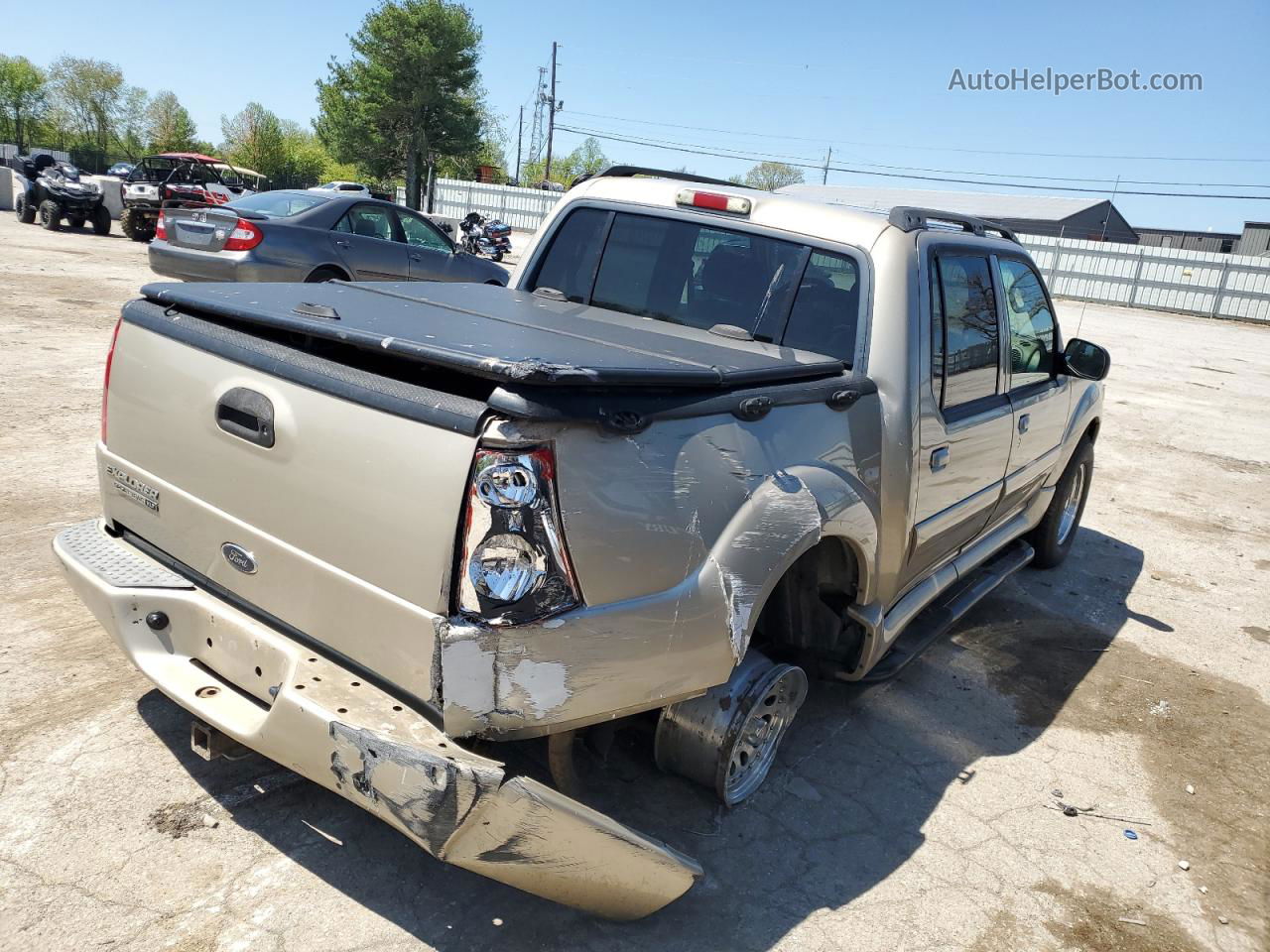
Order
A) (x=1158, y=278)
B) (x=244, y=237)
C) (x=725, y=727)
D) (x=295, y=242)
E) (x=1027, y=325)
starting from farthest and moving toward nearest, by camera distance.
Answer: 1. (x=1158, y=278)
2. (x=295, y=242)
3. (x=244, y=237)
4. (x=1027, y=325)
5. (x=725, y=727)

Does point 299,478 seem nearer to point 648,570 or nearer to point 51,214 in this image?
point 648,570

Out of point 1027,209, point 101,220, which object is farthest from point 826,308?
point 1027,209

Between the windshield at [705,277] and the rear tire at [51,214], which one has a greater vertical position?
the windshield at [705,277]

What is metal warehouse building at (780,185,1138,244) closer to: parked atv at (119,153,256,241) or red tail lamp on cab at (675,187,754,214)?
parked atv at (119,153,256,241)

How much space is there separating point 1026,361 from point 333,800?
363cm

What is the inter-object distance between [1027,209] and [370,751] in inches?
2478

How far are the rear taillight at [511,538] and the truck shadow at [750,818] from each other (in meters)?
1.03

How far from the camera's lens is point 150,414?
2672mm

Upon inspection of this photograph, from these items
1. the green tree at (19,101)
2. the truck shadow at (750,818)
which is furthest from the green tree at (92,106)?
the truck shadow at (750,818)

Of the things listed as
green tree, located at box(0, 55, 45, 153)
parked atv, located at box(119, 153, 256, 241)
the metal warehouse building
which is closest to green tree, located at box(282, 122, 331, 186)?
green tree, located at box(0, 55, 45, 153)

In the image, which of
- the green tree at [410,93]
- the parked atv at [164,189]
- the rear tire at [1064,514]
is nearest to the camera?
the rear tire at [1064,514]

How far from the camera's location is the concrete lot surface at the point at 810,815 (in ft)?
8.14

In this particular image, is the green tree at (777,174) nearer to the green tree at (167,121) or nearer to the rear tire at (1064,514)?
the green tree at (167,121)

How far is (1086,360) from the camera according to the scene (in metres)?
4.68
